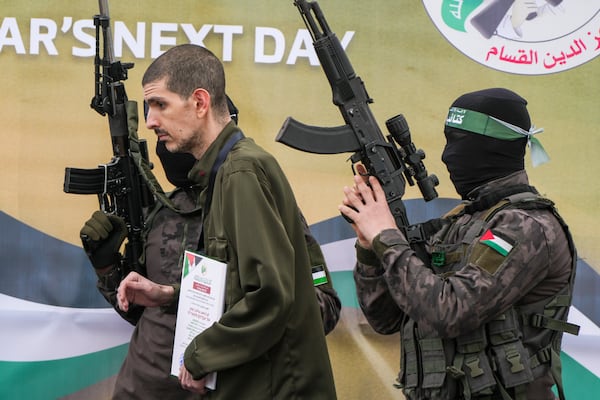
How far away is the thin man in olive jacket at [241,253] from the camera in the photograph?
76.2 inches

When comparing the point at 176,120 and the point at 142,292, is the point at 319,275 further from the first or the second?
the point at 176,120

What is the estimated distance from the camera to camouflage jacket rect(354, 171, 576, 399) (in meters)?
2.28

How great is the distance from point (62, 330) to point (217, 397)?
1731 millimetres

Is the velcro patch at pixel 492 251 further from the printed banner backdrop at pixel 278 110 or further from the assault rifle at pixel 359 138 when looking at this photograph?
the printed banner backdrop at pixel 278 110

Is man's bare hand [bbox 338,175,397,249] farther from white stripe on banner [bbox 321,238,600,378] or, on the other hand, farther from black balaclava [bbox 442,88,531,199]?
white stripe on banner [bbox 321,238,600,378]

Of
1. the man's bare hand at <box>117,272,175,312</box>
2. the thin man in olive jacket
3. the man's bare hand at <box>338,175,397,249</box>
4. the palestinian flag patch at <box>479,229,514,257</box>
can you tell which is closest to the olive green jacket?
the thin man in olive jacket

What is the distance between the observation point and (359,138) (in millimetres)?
2670

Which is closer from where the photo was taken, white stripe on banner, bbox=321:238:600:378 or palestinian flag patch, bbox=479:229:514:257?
palestinian flag patch, bbox=479:229:514:257

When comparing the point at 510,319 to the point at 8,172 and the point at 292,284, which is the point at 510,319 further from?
the point at 8,172

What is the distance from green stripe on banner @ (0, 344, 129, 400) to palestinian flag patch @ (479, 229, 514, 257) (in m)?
1.82

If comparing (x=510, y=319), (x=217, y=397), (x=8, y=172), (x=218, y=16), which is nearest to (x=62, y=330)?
(x=8, y=172)

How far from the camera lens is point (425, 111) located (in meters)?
3.52

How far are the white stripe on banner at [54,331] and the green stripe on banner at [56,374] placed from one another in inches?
1.1

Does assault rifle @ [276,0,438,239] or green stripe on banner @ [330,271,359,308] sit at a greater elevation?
assault rifle @ [276,0,438,239]
